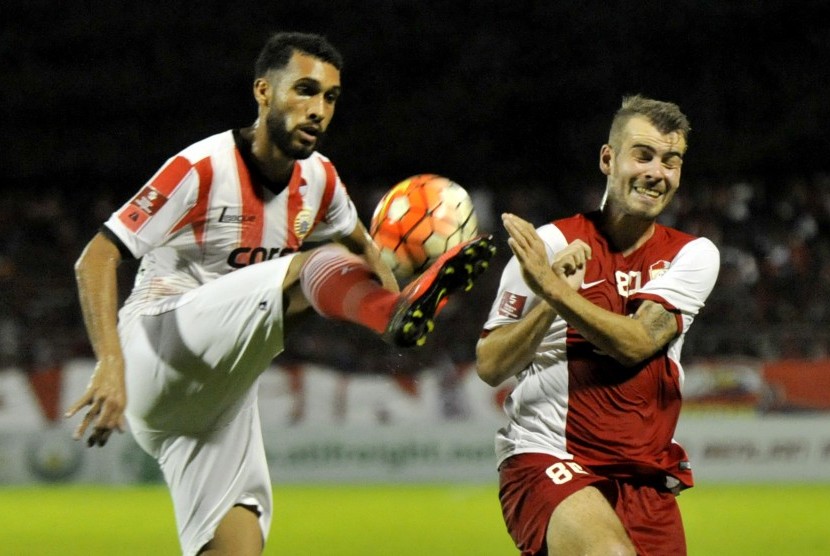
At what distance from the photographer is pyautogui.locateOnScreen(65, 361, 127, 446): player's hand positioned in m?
3.95

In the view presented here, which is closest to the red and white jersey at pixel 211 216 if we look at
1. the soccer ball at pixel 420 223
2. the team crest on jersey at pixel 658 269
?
the soccer ball at pixel 420 223

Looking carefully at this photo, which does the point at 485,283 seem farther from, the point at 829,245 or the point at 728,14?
the point at 728,14

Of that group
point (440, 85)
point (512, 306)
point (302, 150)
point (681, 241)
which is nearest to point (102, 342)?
point (302, 150)

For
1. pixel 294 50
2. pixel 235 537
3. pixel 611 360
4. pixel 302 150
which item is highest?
pixel 294 50

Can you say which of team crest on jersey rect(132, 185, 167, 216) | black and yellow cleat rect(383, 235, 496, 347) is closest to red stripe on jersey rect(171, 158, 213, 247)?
team crest on jersey rect(132, 185, 167, 216)

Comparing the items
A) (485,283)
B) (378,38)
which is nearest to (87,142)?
(378,38)

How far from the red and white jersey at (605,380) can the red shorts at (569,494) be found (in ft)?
0.18

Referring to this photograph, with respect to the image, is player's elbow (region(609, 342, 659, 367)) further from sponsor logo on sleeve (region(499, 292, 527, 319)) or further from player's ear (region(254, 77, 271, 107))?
player's ear (region(254, 77, 271, 107))

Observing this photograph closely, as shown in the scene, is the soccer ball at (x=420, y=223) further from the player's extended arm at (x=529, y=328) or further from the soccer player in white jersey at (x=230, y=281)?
the player's extended arm at (x=529, y=328)

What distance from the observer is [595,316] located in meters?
4.21

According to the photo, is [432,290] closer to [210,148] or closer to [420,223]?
[420,223]

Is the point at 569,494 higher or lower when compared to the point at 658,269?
lower

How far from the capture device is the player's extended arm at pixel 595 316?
412 cm

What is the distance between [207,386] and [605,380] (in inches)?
61.5
